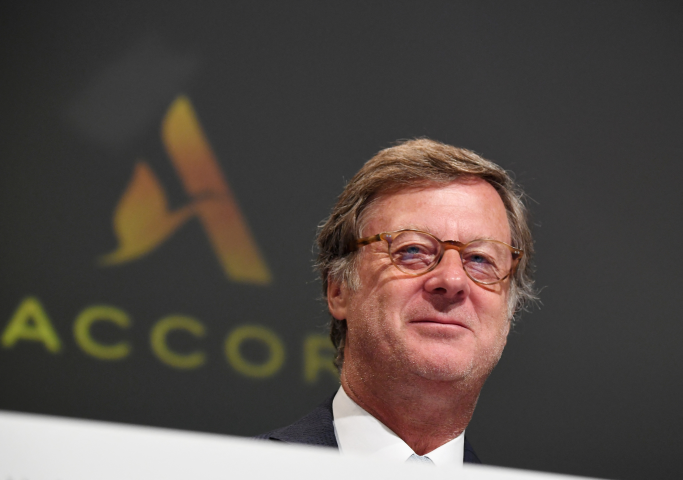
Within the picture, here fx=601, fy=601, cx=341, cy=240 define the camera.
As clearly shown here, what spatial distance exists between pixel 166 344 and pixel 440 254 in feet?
4.02

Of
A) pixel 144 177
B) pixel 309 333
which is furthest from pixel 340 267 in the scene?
pixel 144 177

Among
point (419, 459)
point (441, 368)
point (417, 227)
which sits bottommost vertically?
point (419, 459)

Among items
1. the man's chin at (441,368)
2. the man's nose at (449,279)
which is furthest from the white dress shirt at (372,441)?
the man's nose at (449,279)

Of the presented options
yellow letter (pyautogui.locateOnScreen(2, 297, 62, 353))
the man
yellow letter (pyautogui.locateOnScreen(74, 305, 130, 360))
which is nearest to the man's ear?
the man

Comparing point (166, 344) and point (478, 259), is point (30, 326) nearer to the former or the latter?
point (166, 344)

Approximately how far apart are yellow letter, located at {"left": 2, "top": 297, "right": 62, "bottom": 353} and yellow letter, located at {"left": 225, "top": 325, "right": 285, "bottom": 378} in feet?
2.16

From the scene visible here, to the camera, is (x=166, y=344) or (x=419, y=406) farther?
(x=166, y=344)

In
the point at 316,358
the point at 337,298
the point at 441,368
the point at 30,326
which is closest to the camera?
the point at 441,368

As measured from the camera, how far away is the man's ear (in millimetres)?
1397

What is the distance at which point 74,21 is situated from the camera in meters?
2.25

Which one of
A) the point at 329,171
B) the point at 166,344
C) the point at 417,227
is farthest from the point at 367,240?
the point at 166,344

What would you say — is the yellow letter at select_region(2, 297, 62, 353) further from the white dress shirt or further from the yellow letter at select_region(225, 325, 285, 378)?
the white dress shirt

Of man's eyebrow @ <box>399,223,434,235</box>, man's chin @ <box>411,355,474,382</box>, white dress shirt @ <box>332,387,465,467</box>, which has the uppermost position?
man's eyebrow @ <box>399,223,434,235</box>

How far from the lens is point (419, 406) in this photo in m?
1.22
